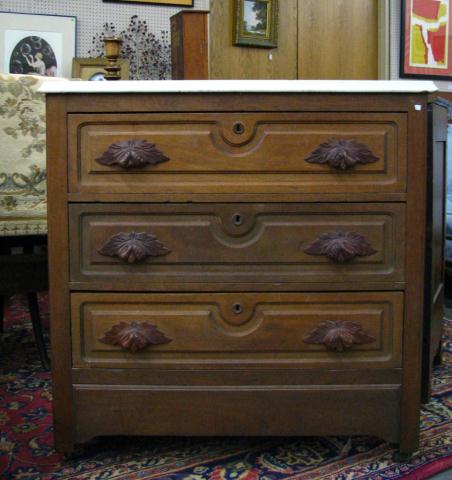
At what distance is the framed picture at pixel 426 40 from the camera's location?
4.61 m

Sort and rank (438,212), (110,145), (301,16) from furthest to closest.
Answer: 1. (301,16)
2. (438,212)
3. (110,145)

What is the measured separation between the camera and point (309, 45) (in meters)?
4.45

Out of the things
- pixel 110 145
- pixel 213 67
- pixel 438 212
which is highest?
pixel 213 67

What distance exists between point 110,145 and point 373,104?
561 mm

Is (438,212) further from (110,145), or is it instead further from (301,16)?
(301,16)

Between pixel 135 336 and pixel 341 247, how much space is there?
48cm

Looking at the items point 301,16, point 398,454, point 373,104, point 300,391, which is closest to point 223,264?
point 300,391

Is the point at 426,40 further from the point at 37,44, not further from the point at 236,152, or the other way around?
the point at 236,152

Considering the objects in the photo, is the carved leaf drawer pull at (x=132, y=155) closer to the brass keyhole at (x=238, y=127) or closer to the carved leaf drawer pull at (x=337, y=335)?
the brass keyhole at (x=238, y=127)

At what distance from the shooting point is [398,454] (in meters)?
1.46

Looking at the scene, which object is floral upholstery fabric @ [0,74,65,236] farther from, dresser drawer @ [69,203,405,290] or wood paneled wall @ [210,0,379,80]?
wood paneled wall @ [210,0,379,80]

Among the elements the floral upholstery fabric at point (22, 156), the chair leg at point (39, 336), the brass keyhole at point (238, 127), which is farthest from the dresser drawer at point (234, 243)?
the chair leg at point (39, 336)

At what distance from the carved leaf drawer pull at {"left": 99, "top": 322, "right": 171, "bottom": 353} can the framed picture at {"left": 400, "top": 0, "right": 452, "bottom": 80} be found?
381 cm

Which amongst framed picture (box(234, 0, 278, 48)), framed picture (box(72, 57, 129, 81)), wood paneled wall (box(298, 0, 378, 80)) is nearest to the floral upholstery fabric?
framed picture (box(72, 57, 129, 81))
